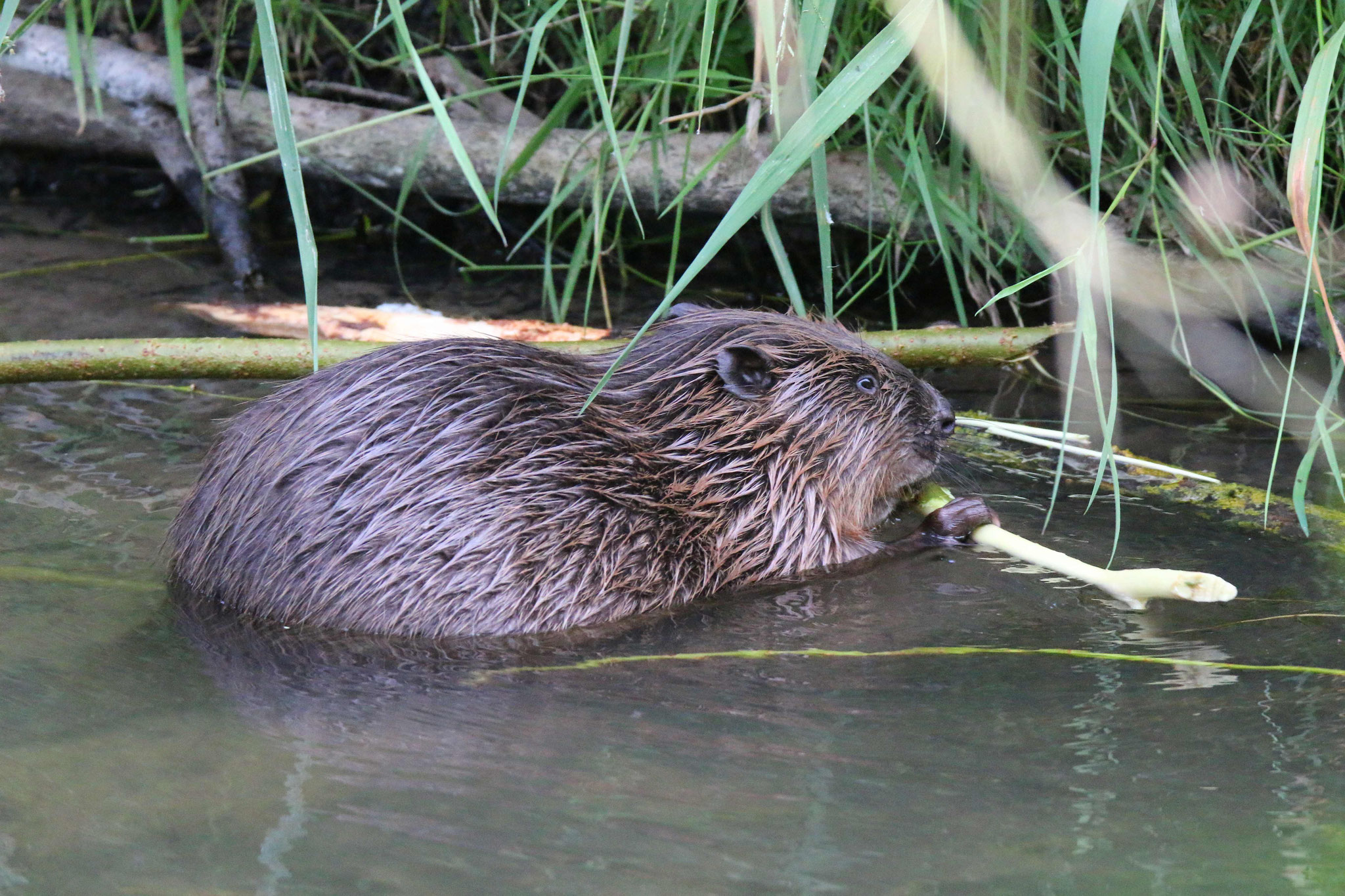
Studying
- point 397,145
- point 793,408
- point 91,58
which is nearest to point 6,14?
point 793,408

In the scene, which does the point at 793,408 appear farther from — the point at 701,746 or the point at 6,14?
the point at 6,14

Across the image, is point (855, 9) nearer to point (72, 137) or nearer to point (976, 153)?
point (976, 153)

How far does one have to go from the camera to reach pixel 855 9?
3119 millimetres

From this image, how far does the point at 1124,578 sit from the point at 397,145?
9.64ft

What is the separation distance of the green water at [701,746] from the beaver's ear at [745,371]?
400 mm

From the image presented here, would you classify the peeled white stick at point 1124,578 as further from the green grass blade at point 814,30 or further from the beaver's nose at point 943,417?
the green grass blade at point 814,30

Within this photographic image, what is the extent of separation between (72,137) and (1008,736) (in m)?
4.43

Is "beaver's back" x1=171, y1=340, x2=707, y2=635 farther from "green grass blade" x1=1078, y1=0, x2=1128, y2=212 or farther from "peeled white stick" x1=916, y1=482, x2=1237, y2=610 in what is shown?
"green grass blade" x1=1078, y1=0, x2=1128, y2=212

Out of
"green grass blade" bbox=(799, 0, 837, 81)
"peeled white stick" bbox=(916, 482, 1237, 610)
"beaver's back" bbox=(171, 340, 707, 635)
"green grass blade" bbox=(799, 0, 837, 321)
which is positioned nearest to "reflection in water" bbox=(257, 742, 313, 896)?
"beaver's back" bbox=(171, 340, 707, 635)

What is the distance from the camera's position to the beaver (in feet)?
7.27

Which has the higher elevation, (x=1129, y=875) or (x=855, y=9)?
(x=855, y=9)

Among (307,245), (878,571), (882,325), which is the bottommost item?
(878,571)

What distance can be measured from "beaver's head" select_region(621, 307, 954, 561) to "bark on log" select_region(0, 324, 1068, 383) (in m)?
0.21

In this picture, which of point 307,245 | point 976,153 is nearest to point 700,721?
point 307,245
